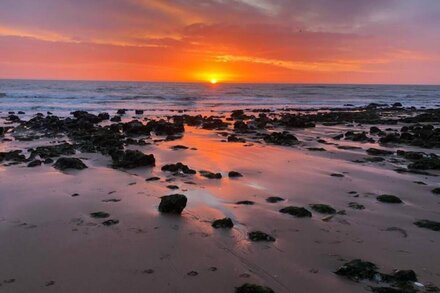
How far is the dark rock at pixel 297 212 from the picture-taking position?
23.9ft

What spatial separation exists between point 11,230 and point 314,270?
454 cm

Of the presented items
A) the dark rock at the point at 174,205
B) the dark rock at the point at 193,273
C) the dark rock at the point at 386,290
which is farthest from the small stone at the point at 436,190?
the dark rock at the point at 193,273

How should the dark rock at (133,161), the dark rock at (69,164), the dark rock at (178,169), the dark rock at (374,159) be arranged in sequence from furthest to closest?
the dark rock at (374,159) < the dark rock at (133,161) < the dark rock at (69,164) < the dark rock at (178,169)

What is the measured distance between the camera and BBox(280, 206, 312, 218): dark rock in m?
7.27

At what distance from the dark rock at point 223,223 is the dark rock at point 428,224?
10.1ft

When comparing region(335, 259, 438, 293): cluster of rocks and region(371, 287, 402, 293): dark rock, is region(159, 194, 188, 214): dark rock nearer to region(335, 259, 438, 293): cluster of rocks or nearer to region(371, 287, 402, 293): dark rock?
region(335, 259, 438, 293): cluster of rocks

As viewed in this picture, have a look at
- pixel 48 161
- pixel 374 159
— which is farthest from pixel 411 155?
pixel 48 161

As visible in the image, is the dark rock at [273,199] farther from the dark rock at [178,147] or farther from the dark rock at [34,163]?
the dark rock at [178,147]

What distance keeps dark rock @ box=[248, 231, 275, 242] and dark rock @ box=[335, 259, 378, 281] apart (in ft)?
4.27

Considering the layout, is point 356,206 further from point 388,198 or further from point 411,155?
point 411,155

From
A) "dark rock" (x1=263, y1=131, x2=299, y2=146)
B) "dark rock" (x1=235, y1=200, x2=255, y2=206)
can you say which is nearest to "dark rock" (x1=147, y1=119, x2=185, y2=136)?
"dark rock" (x1=263, y1=131, x2=299, y2=146)

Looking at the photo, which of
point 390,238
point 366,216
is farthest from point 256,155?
point 390,238

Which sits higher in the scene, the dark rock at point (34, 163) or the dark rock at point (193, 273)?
the dark rock at point (193, 273)

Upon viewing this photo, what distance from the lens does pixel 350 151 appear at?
1459 centimetres
